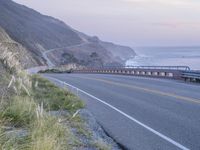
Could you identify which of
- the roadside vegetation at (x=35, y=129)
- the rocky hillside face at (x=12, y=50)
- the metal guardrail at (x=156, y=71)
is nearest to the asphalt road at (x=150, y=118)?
the roadside vegetation at (x=35, y=129)

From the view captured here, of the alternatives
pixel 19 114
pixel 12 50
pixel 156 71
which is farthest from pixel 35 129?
pixel 12 50

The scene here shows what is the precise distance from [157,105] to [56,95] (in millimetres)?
3777

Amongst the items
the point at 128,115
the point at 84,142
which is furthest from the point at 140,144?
the point at 128,115

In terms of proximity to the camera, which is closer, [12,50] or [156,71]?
[156,71]

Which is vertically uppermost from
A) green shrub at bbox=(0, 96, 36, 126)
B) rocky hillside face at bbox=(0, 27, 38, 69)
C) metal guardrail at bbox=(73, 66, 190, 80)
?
rocky hillside face at bbox=(0, 27, 38, 69)

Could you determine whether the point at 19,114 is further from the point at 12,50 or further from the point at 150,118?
the point at 12,50

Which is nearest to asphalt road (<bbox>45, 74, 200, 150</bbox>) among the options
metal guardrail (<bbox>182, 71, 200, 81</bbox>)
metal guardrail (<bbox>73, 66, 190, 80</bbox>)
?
metal guardrail (<bbox>182, 71, 200, 81</bbox>)

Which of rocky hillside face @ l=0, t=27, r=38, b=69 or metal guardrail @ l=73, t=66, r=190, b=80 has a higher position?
rocky hillside face @ l=0, t=27, r=38, b=69

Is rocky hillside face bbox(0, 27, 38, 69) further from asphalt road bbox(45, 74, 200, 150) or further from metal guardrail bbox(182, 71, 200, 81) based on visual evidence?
Answer: metal guardrail bbox(182, 71, 200, 81)

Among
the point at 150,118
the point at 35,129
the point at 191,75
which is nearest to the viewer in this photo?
the point at 35,129

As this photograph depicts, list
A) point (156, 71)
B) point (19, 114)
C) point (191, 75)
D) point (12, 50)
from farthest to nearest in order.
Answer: point (12, 50), point (156, 71), point (191, 75), point (19, 114)

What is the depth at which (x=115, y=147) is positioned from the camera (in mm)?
11086

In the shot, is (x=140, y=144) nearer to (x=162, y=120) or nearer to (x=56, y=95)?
(x=162, y=120)

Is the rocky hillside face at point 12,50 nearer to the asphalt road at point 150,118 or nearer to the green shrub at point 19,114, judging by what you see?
the asphalt road at point 150,118
